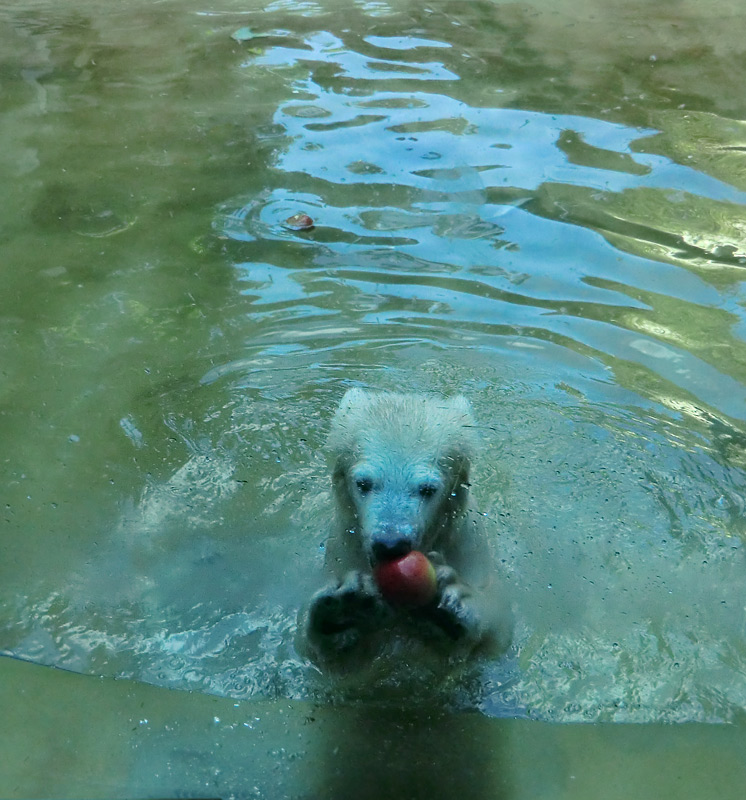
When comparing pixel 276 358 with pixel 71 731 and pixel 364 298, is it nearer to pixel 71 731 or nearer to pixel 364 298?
Answer: pixel 364 298

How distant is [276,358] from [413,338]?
2.65ft

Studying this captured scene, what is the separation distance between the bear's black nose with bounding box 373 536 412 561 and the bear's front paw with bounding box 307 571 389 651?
10cm

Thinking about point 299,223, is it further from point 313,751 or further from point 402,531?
point 313,751

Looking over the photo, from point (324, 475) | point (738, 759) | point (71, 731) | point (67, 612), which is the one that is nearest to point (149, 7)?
point (324, 475)

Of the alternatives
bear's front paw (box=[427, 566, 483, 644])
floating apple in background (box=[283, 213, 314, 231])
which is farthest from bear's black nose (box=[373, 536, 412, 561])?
floating apple in background (box=[283, 213, 314, 231])

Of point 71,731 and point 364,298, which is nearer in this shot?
point 71,731

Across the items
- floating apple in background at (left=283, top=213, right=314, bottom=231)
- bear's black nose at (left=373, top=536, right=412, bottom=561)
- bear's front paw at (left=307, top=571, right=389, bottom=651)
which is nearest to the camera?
bear's front paw at (left=307, top=571, right=389, bottom=651)

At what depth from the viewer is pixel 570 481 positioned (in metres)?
4.49

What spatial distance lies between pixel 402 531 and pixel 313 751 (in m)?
0.78

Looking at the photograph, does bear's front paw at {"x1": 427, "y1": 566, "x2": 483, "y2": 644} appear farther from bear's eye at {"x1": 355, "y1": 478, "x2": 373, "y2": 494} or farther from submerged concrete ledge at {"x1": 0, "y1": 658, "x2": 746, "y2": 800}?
bear's eye at {"x1": 355, "y1": 478, "x2": 373, "y2": 494}

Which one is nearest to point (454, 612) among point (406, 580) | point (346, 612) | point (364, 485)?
point (406, 580)

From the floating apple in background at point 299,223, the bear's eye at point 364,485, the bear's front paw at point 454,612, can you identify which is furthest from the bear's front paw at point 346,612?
the floating apple in background at point 299,223

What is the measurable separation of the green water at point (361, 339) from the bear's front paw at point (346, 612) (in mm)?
266

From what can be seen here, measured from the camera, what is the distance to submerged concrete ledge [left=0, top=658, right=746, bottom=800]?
2838mm
